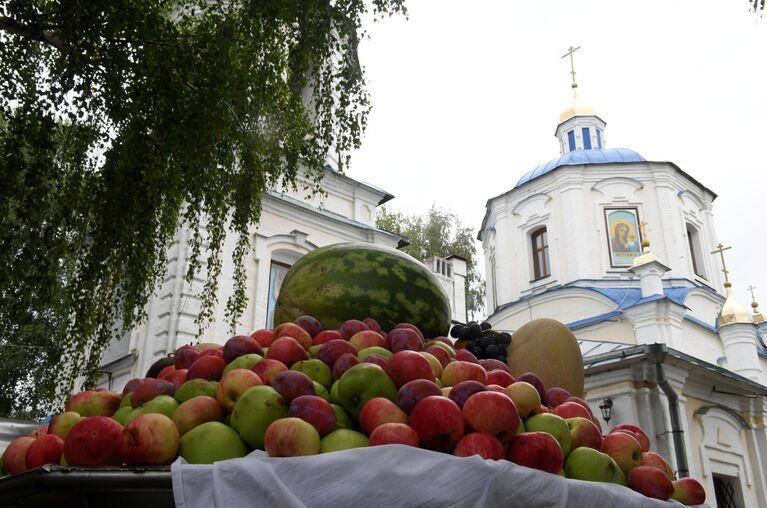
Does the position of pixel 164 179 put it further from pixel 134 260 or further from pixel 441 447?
pixel 441 447

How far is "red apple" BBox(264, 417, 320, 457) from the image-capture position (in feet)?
6.25

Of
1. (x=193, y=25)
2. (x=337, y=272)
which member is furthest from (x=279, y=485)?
(x=193, y=25)

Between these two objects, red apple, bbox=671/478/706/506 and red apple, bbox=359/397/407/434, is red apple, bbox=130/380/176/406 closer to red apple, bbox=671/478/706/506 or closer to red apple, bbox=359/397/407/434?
red apple, bbox=359/397/407/434

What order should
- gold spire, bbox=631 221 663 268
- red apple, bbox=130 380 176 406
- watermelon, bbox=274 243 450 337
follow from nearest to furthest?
red apple, bbox=130 380 176 406 → watermelon, bbox=274 243 450 337 → gold spire, bbox=631 221 663 268

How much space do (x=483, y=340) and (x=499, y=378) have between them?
1128mm

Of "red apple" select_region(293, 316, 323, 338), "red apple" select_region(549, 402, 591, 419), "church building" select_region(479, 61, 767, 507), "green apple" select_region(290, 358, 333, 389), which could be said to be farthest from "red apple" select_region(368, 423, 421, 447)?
"church building" select_region(479, 61, 767, 507)

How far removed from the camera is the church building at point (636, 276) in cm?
1419

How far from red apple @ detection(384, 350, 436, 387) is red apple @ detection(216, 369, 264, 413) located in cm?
46

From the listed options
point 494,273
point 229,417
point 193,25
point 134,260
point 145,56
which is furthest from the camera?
point 494,273

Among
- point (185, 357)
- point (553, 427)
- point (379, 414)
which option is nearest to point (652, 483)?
point (553, 427)

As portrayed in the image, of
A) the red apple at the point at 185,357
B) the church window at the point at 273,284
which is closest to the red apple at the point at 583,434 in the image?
the red apple at the point at 185,357

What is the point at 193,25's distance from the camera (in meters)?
7.28

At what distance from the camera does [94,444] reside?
1950 millimetres

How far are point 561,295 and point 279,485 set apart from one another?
A: 21.9 meters
